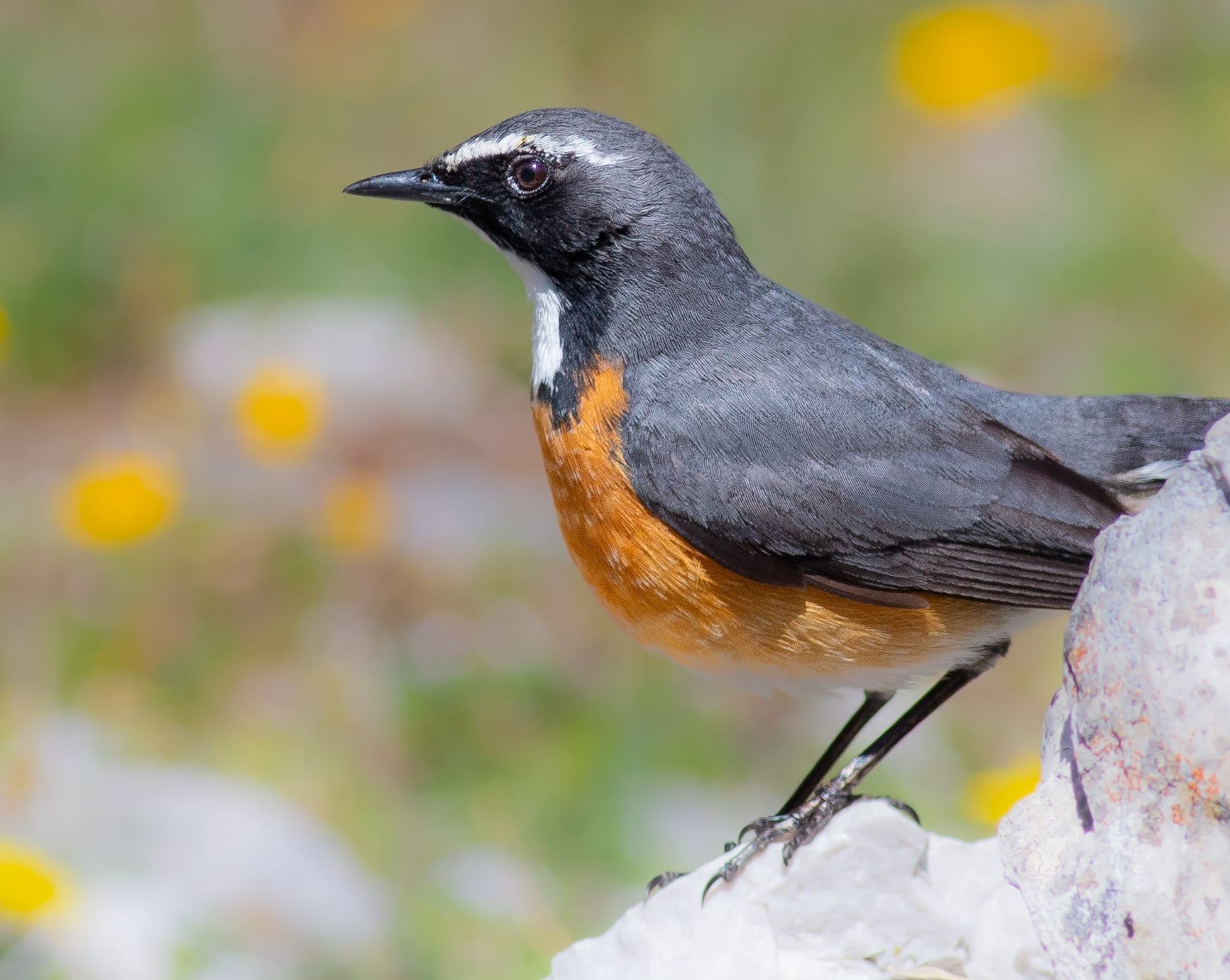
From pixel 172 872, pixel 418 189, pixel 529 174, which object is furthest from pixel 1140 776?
pixel 172 872

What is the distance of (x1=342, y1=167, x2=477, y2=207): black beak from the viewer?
4.79 metres

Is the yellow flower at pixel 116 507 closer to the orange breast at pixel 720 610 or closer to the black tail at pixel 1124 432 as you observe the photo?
the orange breast at pixel 720 610

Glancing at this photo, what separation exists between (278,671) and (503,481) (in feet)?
7.32

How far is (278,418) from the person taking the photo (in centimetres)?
769

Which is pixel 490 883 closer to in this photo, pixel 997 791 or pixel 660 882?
pixel 660 882

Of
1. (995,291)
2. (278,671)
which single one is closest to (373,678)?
(278,671)

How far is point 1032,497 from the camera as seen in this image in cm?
435

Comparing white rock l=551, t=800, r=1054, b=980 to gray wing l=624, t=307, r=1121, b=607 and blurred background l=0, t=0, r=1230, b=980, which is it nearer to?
gray wing l=624, t=307, r=1121, b=607

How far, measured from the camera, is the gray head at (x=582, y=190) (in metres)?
4.63

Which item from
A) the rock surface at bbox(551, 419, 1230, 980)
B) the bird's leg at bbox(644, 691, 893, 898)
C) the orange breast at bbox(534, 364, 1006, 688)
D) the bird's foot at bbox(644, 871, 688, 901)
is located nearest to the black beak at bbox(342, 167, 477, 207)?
the orange breast at bbox(534, 364, 1006, 688)

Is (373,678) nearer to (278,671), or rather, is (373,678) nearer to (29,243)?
(278,671)

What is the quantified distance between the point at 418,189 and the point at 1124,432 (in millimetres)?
2170

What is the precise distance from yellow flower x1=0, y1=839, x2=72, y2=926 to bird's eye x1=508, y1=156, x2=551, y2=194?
8.87 feet

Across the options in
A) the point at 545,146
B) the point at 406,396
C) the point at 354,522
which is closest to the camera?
the point at 545,146
